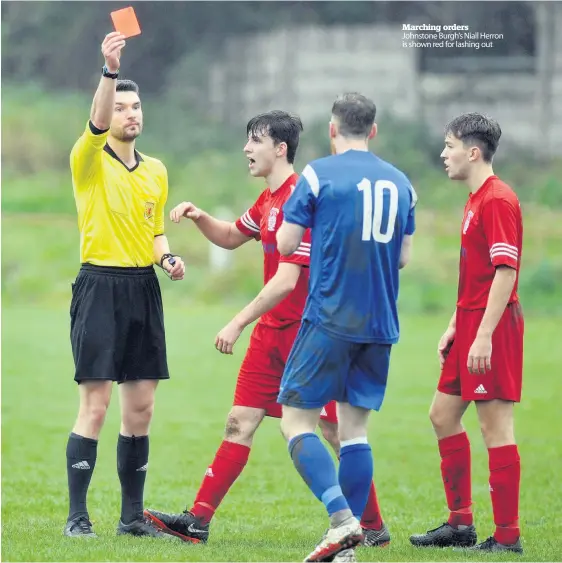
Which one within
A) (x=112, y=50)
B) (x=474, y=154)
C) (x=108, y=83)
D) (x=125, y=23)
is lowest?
(x=474, y=154)

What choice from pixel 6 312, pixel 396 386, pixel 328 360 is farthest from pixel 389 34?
pixel 328 360

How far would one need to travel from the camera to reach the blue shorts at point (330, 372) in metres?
5.45

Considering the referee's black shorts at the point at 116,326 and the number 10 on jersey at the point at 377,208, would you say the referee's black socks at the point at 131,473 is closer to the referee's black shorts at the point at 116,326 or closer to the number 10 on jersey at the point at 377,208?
the referee's black shorts at the point at 116,326

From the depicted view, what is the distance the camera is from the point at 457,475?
20.9 ft

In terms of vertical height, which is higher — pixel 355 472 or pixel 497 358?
pixel 497 358

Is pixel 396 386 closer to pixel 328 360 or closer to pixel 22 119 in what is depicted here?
pixel 328 360

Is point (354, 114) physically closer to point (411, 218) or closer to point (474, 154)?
point (411, 218)

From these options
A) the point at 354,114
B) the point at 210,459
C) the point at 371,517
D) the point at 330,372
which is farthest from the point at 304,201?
the point at 210,459

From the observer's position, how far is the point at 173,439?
10969mm

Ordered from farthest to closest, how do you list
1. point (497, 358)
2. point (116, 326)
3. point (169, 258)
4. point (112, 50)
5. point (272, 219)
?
1. point (169, 258)
2. point (116, 326)
3. point (272, 219)
4. point (497, 358)
5. point (112, 50)

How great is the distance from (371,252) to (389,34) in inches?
797

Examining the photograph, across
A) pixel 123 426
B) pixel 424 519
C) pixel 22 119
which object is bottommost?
pixel 424 519

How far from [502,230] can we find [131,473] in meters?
2.22

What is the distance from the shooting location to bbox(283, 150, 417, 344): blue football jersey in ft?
17.7
